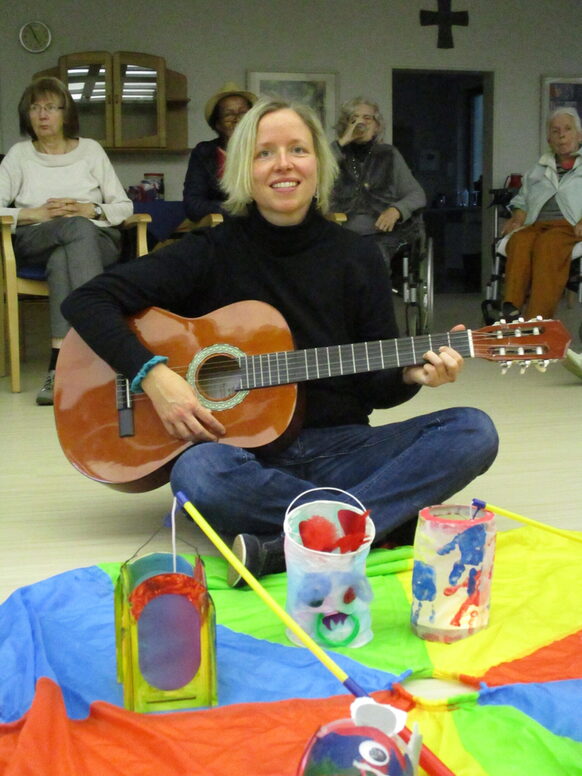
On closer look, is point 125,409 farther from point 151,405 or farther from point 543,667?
point 543,667

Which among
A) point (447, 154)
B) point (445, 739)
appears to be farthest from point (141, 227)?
point (447, 154)

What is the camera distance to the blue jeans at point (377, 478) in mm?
1659

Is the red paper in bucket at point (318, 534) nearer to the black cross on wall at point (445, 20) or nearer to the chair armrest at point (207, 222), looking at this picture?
the chair armrest at point (207, 222)

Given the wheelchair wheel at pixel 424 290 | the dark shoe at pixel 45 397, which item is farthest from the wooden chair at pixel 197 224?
the wheelchair wheel at pixel 424 290

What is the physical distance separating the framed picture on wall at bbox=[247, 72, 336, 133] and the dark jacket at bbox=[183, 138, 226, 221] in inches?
107

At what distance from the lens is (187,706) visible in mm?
1177

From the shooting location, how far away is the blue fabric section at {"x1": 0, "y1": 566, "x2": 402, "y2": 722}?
3.96 feet

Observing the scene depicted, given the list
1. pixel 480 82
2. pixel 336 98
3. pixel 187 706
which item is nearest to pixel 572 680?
pixel 187 706

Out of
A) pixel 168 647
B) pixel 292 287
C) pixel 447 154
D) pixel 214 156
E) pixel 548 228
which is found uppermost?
pixel 447 154

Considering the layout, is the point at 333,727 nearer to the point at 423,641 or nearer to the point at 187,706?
the point at 187,706

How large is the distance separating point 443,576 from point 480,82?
31.2ft

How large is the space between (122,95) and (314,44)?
1562 millimetres

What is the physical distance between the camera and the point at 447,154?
1055cm

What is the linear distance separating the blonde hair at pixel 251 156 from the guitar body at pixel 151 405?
9.0 inches
